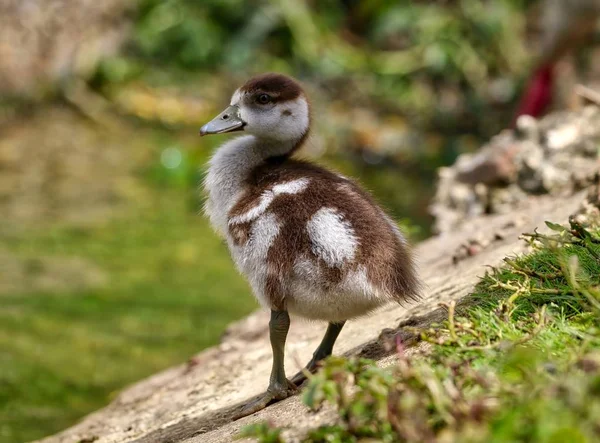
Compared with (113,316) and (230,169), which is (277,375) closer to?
(230,169)

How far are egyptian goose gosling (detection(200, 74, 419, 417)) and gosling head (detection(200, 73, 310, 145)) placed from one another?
15 cm

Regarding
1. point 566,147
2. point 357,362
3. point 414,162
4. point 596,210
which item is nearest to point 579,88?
point 566,147

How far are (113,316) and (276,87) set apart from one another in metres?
3.36

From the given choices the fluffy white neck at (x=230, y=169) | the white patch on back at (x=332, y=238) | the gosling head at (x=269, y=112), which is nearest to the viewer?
the white patch on back at (x=332, y=238)

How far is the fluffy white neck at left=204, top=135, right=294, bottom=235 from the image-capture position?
3.85 metres

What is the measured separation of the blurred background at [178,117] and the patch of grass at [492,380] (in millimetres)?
3848

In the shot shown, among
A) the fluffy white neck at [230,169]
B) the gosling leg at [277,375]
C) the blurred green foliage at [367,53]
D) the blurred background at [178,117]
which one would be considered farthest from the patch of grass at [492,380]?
the blurred green foliage at [367,53]

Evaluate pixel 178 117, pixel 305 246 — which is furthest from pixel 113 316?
pixel 178 117

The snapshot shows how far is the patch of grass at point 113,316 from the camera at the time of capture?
18.2 feet

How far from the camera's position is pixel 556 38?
9164mm

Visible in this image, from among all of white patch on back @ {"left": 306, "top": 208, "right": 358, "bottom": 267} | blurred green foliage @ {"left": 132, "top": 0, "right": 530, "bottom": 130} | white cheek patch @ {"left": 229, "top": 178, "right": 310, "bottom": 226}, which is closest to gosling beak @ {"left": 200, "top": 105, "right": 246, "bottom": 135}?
white cheek patch @ {"left": 229, "top": 178, "right": 310, "bottom": 226}

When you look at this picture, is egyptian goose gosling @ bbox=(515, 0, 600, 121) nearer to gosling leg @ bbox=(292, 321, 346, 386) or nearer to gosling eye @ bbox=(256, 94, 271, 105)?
gosling eye @ bbox=(256, 94, 271, 105)

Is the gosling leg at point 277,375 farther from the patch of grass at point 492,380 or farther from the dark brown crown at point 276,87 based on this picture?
the dark brown crown at point 276,87

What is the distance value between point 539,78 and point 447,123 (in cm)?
286
